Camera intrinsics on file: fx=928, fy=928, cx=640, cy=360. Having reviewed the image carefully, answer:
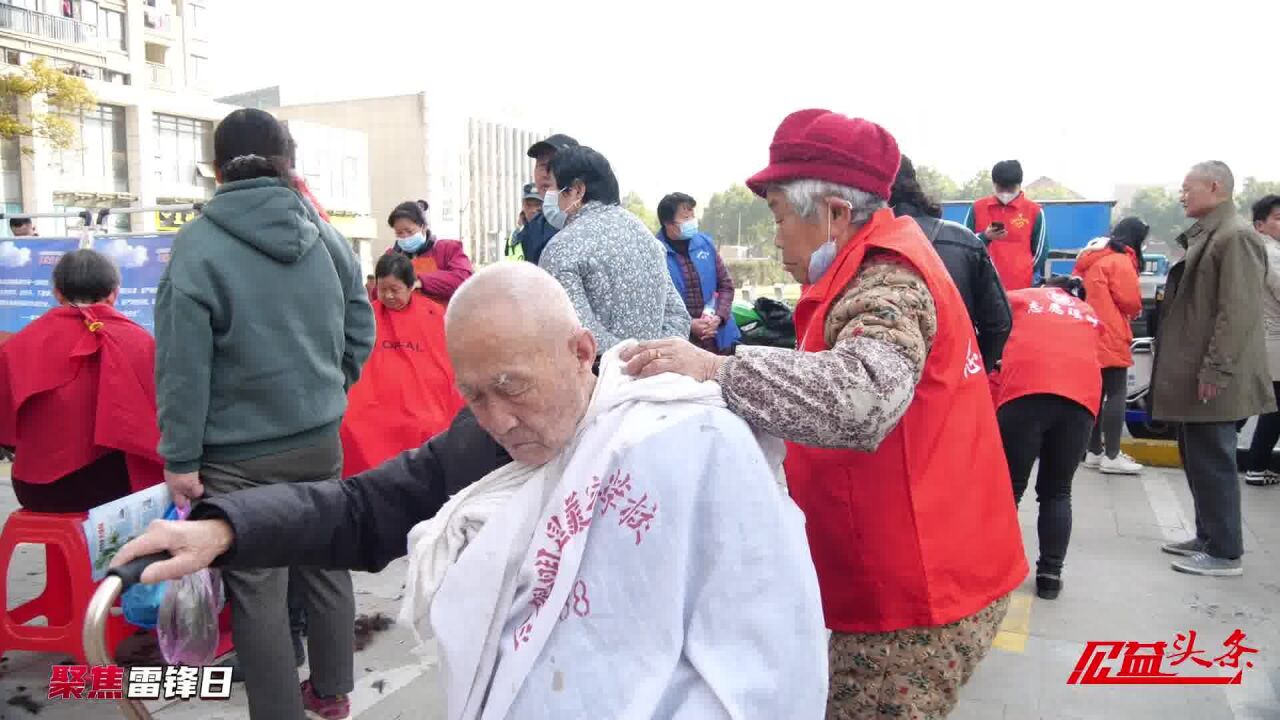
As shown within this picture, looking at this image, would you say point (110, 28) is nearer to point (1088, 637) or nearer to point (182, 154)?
point (182, 154)

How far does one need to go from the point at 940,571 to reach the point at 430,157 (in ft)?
222

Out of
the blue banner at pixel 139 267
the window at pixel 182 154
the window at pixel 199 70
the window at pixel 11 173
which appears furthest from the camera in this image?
the window at pixel 199 70

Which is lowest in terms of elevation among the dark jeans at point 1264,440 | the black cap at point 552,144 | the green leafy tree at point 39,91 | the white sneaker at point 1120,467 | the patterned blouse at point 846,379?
the white sneaker at point 1120,467

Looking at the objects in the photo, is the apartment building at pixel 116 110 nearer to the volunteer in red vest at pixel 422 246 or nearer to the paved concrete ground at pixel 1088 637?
the volunteer in red vest at pixel 422 246

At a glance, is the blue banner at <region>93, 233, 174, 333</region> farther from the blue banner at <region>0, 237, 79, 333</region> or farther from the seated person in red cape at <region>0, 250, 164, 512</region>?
the seated person in red cape at <region>0, 250, 164, 512</region>

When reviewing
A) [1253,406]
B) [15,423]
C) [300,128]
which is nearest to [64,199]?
[300,128]

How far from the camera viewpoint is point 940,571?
1822mm

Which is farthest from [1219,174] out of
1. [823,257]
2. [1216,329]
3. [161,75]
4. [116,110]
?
[161,75]

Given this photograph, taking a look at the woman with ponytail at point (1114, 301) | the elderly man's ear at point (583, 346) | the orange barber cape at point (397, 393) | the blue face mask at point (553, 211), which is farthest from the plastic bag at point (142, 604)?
the woman with ponytail at point (1114, 301)

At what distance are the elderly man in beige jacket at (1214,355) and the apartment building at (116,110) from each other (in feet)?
105

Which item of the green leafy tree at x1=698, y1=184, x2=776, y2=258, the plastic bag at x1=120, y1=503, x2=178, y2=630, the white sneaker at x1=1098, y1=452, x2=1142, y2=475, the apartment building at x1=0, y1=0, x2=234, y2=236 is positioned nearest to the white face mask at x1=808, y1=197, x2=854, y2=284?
the plastic bag at x1=120, y1=503, x2=178, y2=630

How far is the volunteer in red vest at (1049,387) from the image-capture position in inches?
168

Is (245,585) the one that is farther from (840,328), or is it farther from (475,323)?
(840,328)

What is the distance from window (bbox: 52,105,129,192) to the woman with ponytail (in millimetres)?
33630
